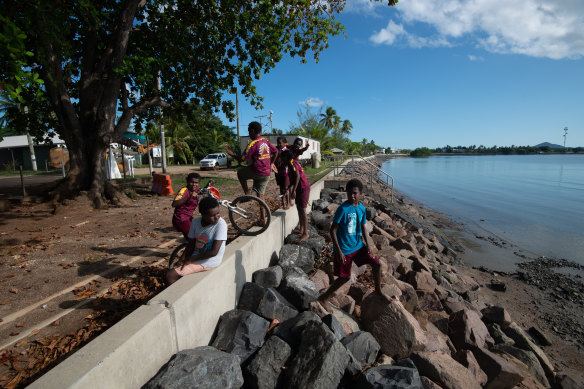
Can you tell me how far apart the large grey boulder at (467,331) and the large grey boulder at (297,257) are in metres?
2.44

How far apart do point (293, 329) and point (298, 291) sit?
0.84 metres

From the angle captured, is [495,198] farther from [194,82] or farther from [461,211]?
[194,82]

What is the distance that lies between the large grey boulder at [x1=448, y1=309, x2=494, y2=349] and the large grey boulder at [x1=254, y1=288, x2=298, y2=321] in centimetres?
278

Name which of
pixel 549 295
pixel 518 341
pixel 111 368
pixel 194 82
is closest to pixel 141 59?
pixel 194 82

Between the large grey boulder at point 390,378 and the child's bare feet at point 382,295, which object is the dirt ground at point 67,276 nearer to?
the large grey boulder at point 390,378

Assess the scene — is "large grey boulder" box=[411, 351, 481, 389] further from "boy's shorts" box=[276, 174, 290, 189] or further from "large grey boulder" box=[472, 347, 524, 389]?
"boy's shorts" box=[276, 174, 290, 189]

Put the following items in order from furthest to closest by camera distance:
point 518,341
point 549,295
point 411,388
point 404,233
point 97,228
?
point 404,233
point 549,295
point 97,228
point 518,341
point 411,388

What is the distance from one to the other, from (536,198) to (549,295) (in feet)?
62.3

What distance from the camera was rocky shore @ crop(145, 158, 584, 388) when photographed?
8.82 ft

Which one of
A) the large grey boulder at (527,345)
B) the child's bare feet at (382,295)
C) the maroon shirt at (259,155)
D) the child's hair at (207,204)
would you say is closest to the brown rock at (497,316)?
the large grey boulder at (527,345)

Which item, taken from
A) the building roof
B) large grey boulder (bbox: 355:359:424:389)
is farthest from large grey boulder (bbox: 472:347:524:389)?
the building roof

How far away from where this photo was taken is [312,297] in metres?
4.05

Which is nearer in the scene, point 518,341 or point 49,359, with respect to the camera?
point 49,359

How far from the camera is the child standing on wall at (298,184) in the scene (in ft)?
18.7
